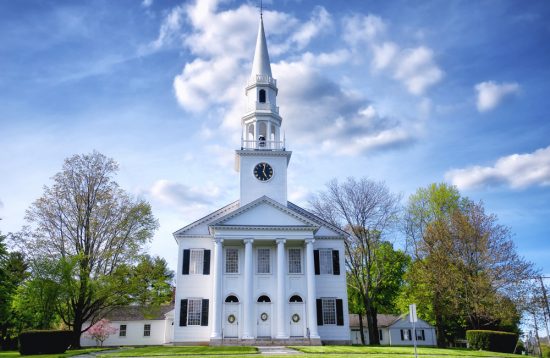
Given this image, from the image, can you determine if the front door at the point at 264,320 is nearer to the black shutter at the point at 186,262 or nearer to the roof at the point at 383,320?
the black shutter at the point at 186,262

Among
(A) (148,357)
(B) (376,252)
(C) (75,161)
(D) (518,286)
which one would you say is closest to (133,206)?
(C) (75,161)

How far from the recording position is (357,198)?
133 ft

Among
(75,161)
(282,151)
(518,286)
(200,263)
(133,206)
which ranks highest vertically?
(282,151)

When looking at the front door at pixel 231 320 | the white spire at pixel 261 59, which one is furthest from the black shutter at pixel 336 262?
the white spire at pixel 261 59

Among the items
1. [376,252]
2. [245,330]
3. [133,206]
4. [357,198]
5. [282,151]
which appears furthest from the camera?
[376,252]

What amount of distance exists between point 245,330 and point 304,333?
431 cm

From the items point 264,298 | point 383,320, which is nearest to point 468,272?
point 264,298

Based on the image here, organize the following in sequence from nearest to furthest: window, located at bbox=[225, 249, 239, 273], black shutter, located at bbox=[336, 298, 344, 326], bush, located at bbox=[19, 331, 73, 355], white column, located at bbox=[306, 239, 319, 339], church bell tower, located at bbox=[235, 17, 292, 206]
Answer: bush, located at bbox=[19, 331, 73, 355], white column, located at bbox=[306, 239, 319, 339], black shutter, located at bbox=[336, 298, 344, 326], window, located at bbox=[225, 249, 239, 273], church bell tower, located at bbox=[235, 17, 292, 206]

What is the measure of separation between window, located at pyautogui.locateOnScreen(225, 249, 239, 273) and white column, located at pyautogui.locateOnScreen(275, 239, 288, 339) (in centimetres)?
338

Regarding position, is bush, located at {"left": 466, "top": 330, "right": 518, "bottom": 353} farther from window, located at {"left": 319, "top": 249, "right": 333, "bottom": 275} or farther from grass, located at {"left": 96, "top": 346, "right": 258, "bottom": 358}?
grass, located at {"left": 96, "top": 346, "right": 258, "bottom": 358}

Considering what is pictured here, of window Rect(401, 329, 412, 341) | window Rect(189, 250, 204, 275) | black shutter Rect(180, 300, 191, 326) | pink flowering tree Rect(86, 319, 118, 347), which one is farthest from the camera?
window Rect(401, 329, 412, 341)

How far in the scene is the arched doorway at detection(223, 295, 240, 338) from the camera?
104 ft

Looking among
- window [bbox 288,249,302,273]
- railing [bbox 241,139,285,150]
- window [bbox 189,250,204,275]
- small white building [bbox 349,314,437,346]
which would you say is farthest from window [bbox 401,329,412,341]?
window [bbox 189,250,204,275]

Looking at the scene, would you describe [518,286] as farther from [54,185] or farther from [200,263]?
[54,185]
